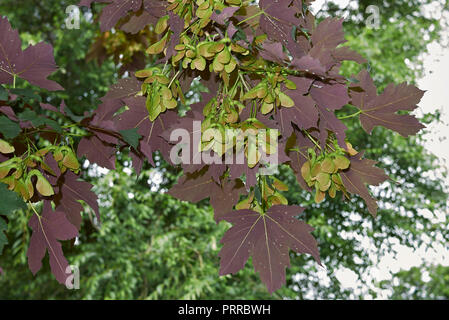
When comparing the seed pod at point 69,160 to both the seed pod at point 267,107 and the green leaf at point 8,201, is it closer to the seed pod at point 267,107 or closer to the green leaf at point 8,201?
the green leaf at point 8,201

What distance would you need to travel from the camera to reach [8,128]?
404 mm

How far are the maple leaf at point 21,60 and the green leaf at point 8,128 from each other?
2.4 inches

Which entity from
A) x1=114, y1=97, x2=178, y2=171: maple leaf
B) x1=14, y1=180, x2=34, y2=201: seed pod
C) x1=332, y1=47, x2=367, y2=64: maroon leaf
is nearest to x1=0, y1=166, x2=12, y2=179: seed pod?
x1=14, y1=180, x2=34, y2=201: seed pod

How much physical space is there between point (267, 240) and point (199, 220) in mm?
1432

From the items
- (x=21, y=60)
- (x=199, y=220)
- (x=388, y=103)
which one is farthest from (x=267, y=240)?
(x=199, y=220)

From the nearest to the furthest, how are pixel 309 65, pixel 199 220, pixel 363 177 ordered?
pixel 309 65, pixel 363 177, pixel 199 220

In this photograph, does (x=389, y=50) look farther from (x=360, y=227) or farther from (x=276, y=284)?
(x=276, y=284)

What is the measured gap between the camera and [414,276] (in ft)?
9.73

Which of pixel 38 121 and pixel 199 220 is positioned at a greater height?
pixel 199 220

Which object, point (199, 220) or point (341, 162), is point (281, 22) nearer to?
point (341, 162)

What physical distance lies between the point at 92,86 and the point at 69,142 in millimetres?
1836

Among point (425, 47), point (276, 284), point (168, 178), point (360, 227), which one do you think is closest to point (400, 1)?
point (425, 47)

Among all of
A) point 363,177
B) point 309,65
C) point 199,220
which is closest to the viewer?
point 309,65

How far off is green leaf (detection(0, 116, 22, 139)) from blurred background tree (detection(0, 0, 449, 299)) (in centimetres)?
129
